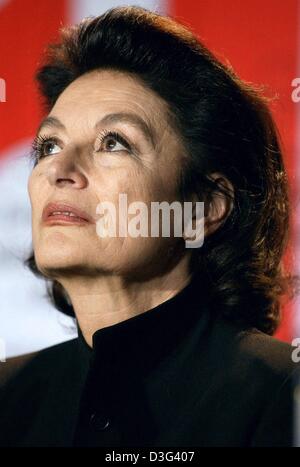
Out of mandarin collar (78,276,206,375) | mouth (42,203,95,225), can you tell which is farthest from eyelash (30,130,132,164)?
mandarin collar (78,276,206,375)

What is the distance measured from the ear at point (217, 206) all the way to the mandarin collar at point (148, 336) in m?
0.11

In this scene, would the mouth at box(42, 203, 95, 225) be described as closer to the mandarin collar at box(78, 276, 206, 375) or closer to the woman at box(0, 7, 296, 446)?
the woman at box(0, 7, 296, 446)

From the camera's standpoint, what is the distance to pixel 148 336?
1096 millimetres

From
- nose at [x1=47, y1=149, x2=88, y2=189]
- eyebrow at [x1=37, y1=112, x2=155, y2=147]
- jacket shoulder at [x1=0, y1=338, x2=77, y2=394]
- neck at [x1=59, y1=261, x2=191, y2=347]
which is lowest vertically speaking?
jacket shoulder at [x1=0, y1=338, x2=77, y2=394]

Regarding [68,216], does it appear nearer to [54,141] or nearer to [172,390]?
[54,141]

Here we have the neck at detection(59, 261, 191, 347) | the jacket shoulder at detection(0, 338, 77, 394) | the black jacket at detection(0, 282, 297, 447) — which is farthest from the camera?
the jacket shoulder at detection(0, 338, 77, 394)

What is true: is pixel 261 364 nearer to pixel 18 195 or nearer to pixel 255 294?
pixel 255 294

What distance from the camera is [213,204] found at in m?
1.21

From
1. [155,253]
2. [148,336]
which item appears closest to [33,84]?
[155,253]

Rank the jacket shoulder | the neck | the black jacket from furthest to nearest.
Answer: the jacket shoulder < the neck < the black jacket

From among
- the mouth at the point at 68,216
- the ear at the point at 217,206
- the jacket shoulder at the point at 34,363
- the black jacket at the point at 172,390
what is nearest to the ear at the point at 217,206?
the ear at the point at 217,206

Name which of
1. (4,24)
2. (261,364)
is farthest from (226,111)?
(4,24)

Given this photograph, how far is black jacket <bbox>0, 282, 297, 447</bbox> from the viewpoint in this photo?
103 centimetres

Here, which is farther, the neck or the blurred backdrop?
the blurred backdrop
